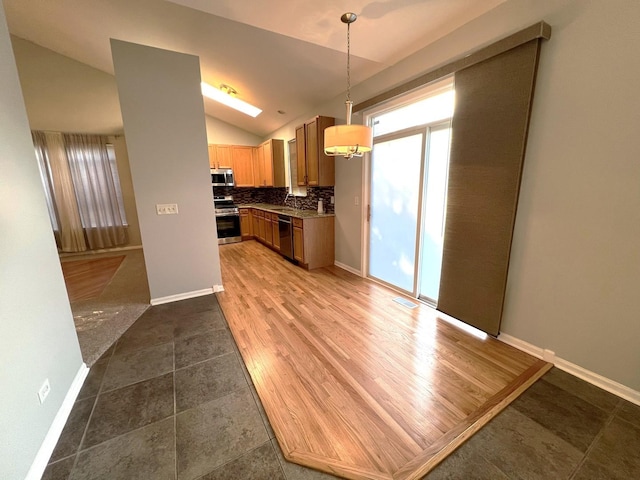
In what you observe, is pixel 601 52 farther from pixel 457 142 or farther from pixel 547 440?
pixel 547 440

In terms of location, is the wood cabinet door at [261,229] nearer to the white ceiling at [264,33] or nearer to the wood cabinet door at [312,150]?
the wood cabinet door at [312,150]

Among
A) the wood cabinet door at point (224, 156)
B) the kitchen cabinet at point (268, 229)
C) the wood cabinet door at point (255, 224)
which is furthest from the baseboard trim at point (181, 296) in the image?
the wood cabinet door at point (224, 156)

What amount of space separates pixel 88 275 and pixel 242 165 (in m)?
3.91

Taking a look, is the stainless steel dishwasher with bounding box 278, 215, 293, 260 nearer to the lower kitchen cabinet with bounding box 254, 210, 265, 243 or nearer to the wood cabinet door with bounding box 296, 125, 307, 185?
the wood cabinet door with bounding box 296, 125, 307, 185

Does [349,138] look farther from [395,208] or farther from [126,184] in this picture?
[126,184]

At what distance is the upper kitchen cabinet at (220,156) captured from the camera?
6066 millimetres

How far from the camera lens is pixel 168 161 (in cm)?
286

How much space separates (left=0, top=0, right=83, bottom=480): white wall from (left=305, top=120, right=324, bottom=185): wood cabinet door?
10.1ft

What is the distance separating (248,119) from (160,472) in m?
6.14

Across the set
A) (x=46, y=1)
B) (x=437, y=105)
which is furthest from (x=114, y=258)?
(x=437, y=105)

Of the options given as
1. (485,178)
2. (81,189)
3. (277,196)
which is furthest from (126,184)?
(485,178)

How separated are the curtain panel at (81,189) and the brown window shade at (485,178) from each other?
6463mm

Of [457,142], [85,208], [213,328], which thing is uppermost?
[457,142]

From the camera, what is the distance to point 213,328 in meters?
2.50
